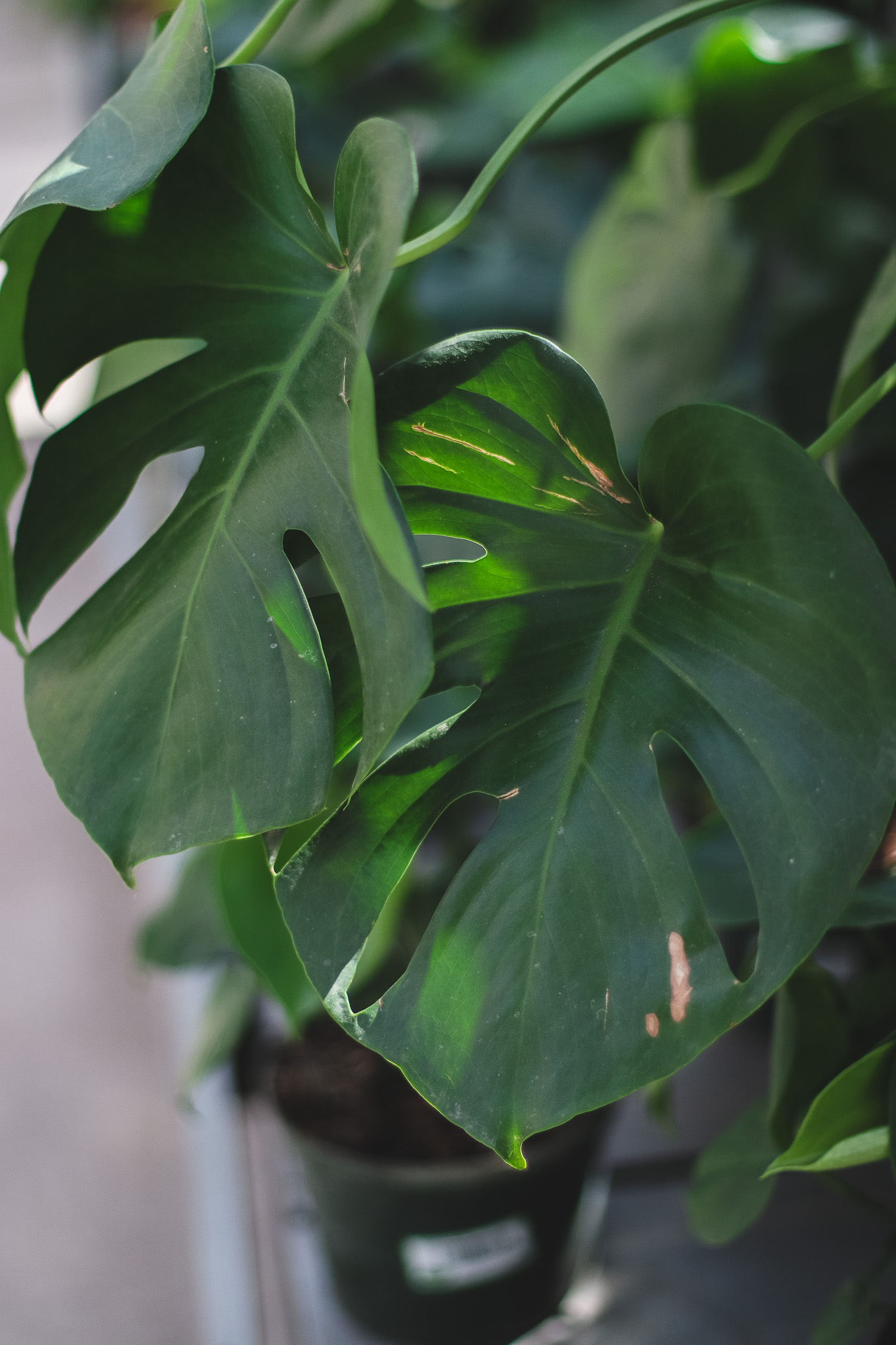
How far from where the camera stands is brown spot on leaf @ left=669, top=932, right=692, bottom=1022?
0.34 m

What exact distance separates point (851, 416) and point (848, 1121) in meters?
0.27

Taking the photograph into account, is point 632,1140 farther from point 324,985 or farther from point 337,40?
point 337,40

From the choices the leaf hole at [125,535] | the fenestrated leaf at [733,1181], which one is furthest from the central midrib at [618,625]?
the leaf hole at [125,535]

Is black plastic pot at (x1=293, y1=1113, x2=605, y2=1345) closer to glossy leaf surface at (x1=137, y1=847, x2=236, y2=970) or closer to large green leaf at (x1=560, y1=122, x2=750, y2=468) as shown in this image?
glossy leaf surface at (x1=137, y1=847, x2=236, y2=970)

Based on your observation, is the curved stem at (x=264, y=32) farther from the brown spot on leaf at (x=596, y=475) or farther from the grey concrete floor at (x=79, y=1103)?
the grey concrete floor at (x=79, y=1103)

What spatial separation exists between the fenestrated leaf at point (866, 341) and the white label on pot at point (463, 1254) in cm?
59

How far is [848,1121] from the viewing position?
42 centimetres

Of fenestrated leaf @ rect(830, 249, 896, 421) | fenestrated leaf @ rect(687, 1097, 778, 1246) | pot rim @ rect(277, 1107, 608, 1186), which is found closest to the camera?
fenestrated leaf @ rect(830, 249, 896, 421)

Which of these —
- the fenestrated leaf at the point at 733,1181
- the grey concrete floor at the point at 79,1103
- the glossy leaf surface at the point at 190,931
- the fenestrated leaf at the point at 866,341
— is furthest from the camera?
the grey concrete floor at the point at 79,1103

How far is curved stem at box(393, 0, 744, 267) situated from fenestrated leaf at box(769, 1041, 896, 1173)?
0.33 m

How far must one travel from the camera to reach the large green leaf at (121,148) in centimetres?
35

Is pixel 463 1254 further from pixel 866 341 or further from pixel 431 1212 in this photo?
pixel 866 341

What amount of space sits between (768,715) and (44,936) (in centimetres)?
177

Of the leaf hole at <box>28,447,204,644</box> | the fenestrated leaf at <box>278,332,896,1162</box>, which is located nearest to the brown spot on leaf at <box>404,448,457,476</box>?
the fenestrated leaf at <box>278,332,896,1162</box>
